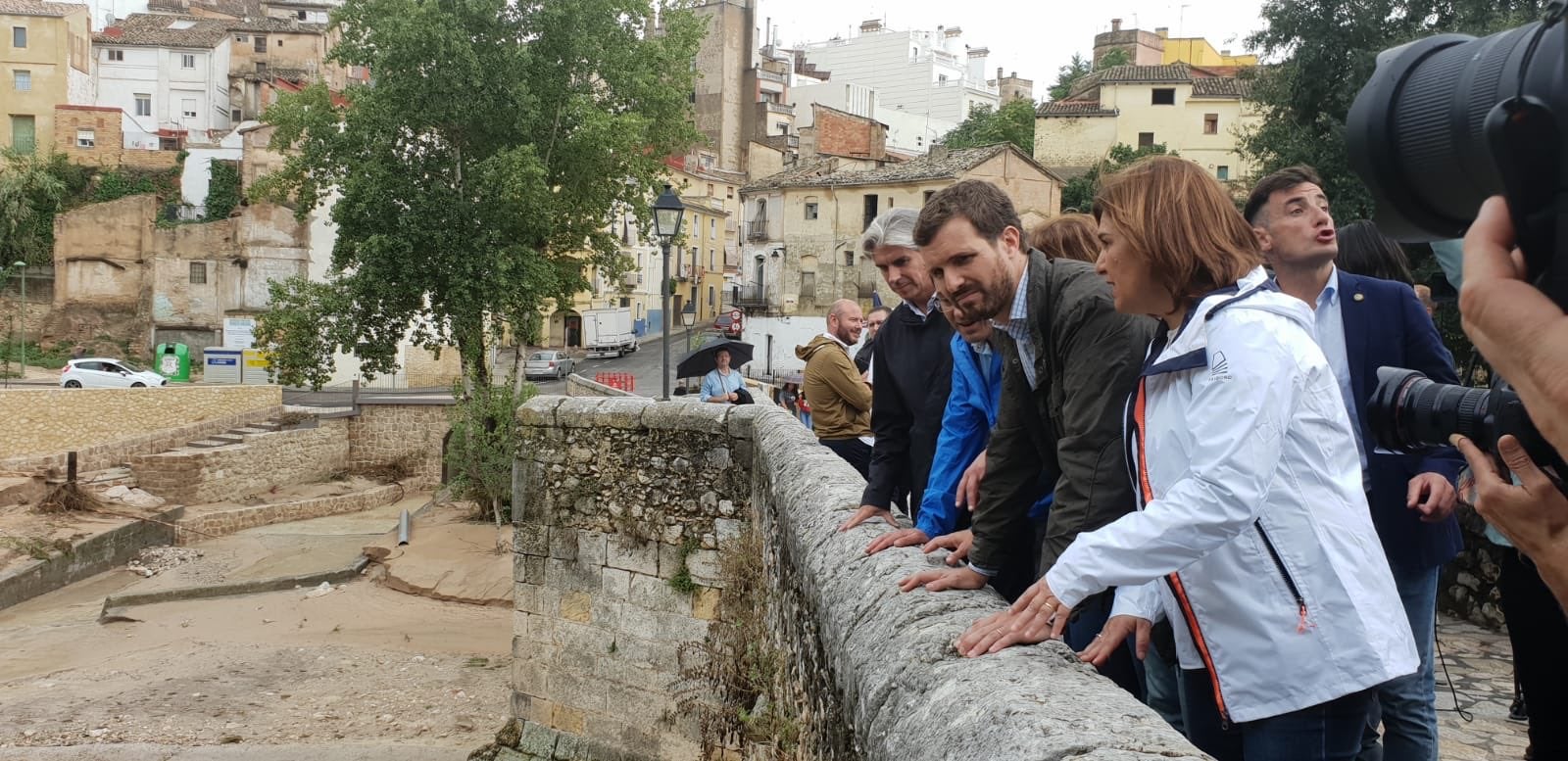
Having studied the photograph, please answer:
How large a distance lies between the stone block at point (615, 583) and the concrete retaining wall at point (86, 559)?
13433mm

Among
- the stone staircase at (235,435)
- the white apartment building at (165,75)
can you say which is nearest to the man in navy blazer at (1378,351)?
the stone staircase at (235,435)

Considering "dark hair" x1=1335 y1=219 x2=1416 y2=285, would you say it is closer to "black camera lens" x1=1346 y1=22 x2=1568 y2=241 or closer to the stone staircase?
"black camera lens" x1=1346 y1=22 x2=1568 y2=241

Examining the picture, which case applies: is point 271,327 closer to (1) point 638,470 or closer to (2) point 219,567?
(2) point 219,567

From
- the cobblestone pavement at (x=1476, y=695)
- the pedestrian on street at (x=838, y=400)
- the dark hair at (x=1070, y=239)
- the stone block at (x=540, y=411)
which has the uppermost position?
the dark hair at (x=1070, y=239)

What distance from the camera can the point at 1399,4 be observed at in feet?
55.1

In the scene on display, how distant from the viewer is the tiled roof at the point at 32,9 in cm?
5009

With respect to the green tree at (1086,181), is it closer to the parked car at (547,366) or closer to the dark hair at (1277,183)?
the parked car at (547,366)

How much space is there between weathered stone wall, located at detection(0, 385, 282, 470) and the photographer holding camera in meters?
25.6

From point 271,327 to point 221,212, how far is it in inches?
1080

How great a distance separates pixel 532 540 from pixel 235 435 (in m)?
20.0

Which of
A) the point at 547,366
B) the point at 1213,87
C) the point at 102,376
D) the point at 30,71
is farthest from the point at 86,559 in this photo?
the point at 30,71

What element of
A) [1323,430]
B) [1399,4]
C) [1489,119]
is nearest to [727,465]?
[1323,430]

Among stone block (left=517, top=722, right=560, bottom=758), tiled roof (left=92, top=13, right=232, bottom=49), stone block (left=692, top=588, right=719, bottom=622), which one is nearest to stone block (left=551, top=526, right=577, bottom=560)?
stone block (left=692, top=588, right=719, bottom=622)

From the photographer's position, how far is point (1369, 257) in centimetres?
379
